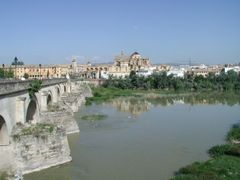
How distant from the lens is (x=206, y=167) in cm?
1477

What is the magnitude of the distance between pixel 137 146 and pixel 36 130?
621 centimetres

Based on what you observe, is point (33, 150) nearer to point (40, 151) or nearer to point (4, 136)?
point (40, 151)

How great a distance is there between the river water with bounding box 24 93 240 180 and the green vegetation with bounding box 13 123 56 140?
4.88ft

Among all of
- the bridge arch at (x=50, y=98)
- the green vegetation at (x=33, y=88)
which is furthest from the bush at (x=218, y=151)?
the bridge arch at (x=50, y=98)

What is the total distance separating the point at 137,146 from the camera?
2050 centimetres

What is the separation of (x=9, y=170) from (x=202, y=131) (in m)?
14.6

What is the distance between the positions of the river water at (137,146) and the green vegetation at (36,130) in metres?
1.49

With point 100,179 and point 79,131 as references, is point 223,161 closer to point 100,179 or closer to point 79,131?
point 100,179

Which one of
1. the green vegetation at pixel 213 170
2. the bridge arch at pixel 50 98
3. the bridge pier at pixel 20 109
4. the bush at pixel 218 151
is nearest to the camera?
the green vegetation at pixel 213 170

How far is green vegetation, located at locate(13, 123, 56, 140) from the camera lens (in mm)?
15289

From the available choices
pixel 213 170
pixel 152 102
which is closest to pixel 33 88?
pixel 213 170

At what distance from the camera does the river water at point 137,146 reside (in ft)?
50.6

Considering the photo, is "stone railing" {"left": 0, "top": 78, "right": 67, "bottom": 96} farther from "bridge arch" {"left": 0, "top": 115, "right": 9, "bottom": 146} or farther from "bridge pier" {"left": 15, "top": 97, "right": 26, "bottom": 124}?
"bridge arch" {"left": 0, "top": 115, "right": 9, "bottom": 146}

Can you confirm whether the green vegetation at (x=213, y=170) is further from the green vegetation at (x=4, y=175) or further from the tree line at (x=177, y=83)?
the tree line at (x=177, y=83)
